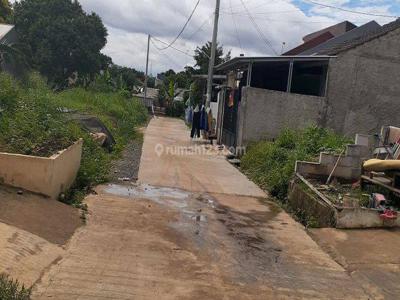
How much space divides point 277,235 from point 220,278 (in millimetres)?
2435

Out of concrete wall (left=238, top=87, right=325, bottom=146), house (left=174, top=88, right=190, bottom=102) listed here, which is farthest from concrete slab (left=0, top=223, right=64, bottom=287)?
house (left=174, top=88, right=190, bottom=102)

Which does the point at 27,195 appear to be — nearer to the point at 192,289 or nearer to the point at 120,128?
the point at 192,289

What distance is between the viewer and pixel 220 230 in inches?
297

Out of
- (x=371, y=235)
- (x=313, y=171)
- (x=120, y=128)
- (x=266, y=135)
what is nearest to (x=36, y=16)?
(x=120, y=128)

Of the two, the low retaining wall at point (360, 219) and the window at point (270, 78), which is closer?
the low retaining wall at point (360, 219)

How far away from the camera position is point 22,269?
4672mm

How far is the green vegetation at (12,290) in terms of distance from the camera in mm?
3928

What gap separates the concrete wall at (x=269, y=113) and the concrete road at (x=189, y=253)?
18.8 feet

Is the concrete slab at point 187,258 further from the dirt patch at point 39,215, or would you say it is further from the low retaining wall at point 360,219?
the low retaining wall at point 360,219

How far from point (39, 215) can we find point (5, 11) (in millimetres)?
42256

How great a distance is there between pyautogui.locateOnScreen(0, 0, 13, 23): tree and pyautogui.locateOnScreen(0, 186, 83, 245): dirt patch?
40.1 metres

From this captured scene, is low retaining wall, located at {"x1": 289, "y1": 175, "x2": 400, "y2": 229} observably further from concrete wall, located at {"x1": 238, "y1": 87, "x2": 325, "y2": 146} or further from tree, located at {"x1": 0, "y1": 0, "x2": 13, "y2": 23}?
tree, located at {"x1": 0, "y1": 0, "x2": 13, "y2": 23}

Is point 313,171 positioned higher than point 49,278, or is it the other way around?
point 313,171

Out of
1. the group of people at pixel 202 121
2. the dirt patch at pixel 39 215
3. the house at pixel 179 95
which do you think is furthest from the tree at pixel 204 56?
the dirt patch at pixel 39 215
